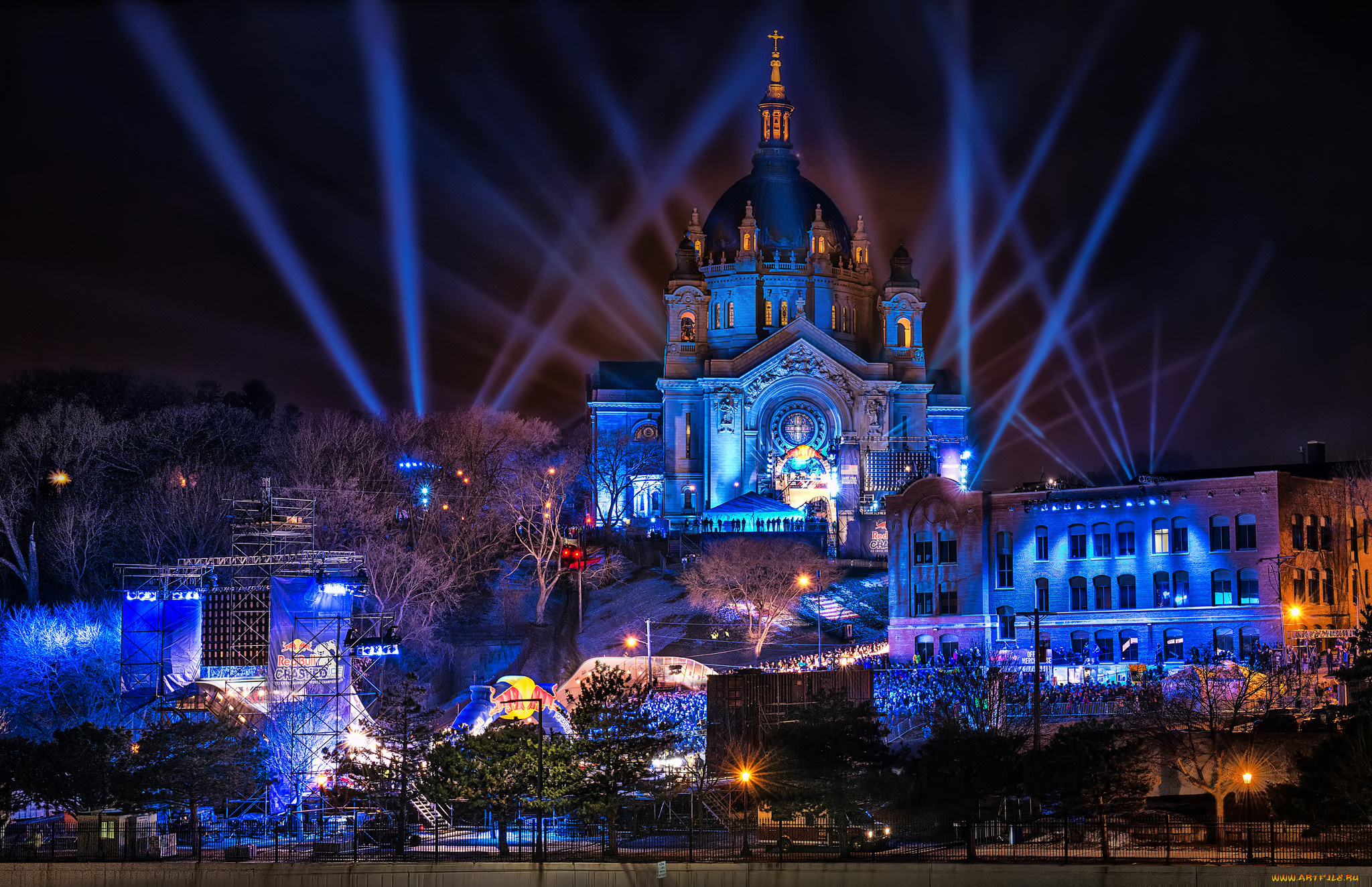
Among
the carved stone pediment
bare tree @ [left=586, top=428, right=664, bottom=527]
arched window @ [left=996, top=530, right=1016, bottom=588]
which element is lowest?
arched window @ [left=996, top=530, right=1016, bottom=588]

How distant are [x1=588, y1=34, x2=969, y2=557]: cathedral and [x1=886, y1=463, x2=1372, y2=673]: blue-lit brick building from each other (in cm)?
3105

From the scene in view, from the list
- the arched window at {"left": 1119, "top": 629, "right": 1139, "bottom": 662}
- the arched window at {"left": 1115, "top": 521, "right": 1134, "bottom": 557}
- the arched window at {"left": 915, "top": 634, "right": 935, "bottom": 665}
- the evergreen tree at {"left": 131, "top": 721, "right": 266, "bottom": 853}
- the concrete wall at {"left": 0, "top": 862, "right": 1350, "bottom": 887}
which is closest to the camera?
the concrete wall at {"left": 0, "top": 862, "right": 1350, "bottom": 887}

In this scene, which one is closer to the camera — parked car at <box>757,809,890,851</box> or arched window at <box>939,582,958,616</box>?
parked car at <box>757,809,890,851</box>

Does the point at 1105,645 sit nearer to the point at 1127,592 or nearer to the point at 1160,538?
the point at 1127,592

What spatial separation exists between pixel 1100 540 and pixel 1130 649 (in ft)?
14.4

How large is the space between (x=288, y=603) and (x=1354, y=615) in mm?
39817

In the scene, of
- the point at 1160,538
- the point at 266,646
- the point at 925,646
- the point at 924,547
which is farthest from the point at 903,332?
the point at 266,646

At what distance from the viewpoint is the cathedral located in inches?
4382

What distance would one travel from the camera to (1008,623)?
213ft

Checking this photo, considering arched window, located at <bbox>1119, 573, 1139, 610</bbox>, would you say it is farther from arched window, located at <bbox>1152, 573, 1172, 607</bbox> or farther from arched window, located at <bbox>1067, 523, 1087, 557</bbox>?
arched window, located at <bbox>1067, 523, 1087, 557</bbox>

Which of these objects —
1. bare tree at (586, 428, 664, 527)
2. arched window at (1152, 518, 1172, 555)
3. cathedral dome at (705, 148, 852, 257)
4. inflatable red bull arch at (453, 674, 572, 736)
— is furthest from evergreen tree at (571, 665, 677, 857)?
cathedral dome at (705, 148, 852, 257)

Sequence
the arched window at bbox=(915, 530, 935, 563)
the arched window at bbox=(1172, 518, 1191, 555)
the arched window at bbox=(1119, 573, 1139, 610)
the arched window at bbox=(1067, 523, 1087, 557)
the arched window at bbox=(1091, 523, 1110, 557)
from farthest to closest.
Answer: the arched window at bbox=(915, 530, 935, 563) < the arched window at bbox=(1067, 523, 1087, 557) < the arched window at bbox=(1091, 523, 1110, 557) < the arched window at bbox=(1119, 573, 1139, 610) < the arched window at bbox=(1172, 518, 1191, 555)

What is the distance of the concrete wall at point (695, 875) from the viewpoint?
3931 cm

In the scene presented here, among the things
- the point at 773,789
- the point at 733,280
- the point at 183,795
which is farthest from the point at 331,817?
the point at 733,280
